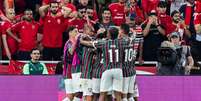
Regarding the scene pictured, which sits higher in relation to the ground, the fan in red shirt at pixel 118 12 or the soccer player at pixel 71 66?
the fan in red shirt at pixel 118 12

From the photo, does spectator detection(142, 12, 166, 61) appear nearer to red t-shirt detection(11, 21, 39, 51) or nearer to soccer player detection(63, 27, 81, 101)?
soccer player detection(63, 27, 81, 101)

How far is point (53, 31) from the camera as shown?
16.1 metres

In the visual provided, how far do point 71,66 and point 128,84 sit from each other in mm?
1488

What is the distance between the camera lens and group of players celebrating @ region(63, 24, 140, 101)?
13.7 m

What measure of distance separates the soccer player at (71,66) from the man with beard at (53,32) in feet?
4.60

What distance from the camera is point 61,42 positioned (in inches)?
637

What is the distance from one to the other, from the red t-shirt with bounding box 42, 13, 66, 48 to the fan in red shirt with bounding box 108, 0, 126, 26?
121 centimetres

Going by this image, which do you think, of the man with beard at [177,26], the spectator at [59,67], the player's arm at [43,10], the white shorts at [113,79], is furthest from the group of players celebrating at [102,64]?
the man with beard at [177,26]

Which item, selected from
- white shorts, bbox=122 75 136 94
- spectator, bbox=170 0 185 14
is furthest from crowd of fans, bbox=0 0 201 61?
white shorts, bbox=122 75 136 94

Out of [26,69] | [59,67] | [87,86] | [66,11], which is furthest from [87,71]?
[66,11]

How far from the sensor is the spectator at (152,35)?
16.2 meters

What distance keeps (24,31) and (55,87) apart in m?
1.67

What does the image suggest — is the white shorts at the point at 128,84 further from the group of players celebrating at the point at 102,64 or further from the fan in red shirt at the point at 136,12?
the fan in red shirt at the point at 136,12

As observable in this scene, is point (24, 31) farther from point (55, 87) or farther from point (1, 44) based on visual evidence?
point (55, 87)
